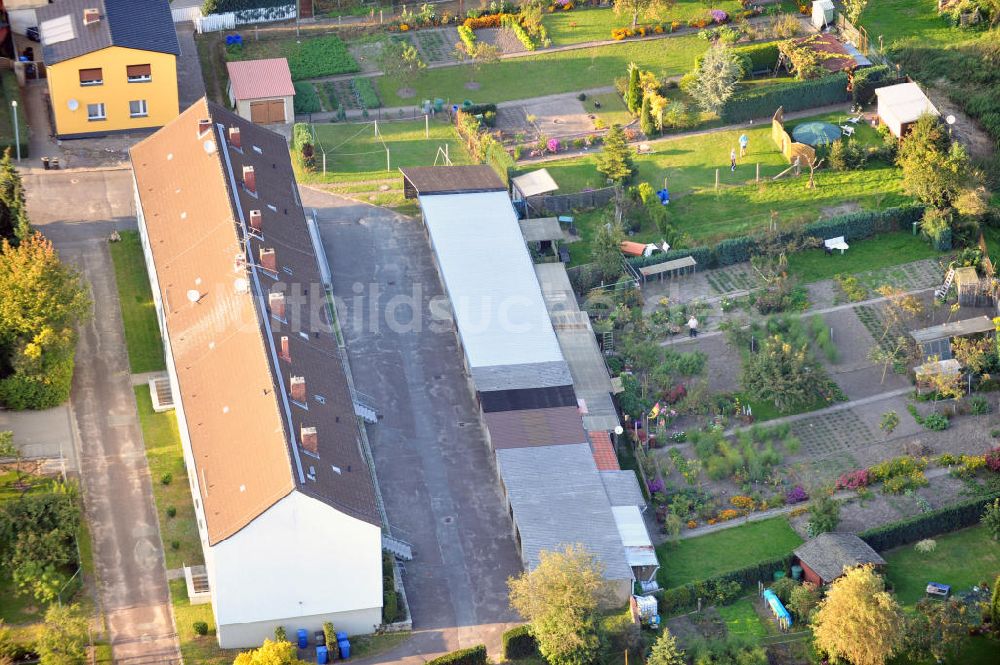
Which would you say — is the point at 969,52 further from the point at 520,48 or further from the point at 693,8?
the point at 520,48

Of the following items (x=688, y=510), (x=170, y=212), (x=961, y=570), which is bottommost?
(x=961, y=570)

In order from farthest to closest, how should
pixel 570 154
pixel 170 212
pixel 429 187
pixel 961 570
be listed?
pixel 570 154 < pixel 429 187 < pixel 170 212 < pixel 961 570

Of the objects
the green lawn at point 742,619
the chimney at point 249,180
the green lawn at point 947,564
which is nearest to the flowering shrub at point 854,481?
the green lawn at point 947,564

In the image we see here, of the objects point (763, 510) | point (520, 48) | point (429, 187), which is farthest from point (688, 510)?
point (520, 48)

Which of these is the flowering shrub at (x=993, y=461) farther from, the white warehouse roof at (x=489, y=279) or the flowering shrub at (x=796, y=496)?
the white warehouse roof at (x=489, y=279)

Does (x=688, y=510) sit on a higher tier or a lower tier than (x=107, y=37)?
lower

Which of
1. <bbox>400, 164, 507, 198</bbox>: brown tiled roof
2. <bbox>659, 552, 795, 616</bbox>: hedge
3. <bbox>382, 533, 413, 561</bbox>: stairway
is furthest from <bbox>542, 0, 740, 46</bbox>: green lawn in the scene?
<bbox>659, 552, 795, 616</bbox>: hedge

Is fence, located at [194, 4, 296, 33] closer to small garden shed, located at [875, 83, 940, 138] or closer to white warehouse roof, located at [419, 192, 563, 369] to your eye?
white warehouse roof, located at [419, 192, 563, 369]
